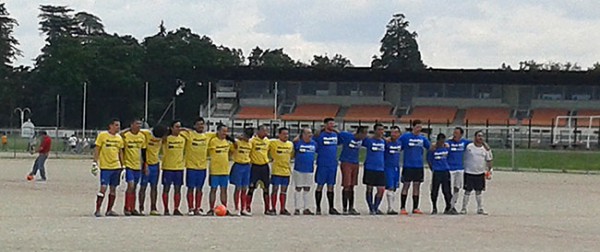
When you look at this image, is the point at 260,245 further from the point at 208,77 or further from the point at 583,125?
the point at 208,77

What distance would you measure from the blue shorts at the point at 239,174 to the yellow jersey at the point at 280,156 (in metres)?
0.65

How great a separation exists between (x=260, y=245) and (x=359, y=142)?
6976 mm

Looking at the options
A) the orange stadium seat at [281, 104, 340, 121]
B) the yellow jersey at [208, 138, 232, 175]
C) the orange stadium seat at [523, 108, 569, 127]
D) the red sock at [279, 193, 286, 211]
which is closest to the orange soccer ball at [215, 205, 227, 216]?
the yellow jersey at [208, 138, 232, 175]

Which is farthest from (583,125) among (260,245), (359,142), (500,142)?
(260,245)

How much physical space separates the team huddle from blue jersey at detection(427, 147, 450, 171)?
0.8 inches

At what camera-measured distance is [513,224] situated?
18.7 metres

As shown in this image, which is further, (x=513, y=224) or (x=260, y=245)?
(x=513, y=224)

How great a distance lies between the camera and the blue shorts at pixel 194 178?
19609mm

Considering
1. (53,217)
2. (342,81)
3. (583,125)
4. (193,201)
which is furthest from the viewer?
(342,81)

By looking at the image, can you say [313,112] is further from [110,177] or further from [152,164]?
[110,177]

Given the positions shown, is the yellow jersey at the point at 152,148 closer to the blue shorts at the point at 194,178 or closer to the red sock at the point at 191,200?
the blue shorts at the point at 194,178

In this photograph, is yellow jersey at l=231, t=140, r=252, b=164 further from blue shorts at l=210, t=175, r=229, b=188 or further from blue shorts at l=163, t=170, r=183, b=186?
blue shorts at l=163, t=170, r=183, b=186

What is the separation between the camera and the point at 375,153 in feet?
68.9

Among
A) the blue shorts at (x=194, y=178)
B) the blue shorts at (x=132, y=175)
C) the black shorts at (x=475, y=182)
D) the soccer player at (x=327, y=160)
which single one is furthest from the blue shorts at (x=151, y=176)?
the black shorts at (x=475, y=182)
